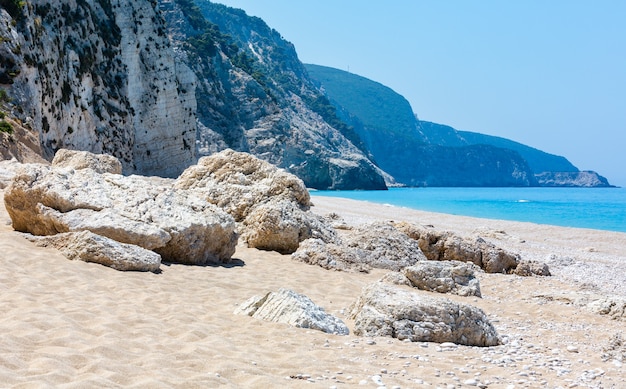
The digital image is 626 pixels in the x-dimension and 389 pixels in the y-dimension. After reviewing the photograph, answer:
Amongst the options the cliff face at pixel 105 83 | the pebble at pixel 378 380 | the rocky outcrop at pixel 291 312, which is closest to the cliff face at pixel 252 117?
the cliff face at pixel 105 83

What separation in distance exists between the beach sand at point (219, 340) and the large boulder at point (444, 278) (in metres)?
0.26

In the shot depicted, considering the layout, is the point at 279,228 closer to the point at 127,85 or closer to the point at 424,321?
the point at 424,321

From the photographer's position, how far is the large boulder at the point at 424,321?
5625mm

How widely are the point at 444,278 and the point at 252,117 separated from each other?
81.4 meters

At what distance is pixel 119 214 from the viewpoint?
8.42 metres

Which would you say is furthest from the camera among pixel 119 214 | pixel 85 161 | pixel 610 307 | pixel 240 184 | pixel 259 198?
pixel 85 161

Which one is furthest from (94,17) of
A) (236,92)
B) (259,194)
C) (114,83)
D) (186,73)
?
(236,92)

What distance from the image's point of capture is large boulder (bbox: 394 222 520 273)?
38.5 feet

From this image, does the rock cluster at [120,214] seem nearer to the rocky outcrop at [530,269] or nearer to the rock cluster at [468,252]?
the rock cluster at [468,252]

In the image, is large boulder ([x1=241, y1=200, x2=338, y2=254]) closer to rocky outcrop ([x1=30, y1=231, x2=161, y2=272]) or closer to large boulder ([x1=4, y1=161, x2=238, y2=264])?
large boulder ([x1=4, y1=161, x2=238, y2=264])

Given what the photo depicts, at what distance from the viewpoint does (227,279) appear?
25.9 feet

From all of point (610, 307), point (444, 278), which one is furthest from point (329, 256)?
point (610, 307)

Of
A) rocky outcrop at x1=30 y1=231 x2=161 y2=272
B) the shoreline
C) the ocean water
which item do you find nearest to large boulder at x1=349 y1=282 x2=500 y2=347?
rocky outcrop at x1=30 y1=231 x2=161 y2=272

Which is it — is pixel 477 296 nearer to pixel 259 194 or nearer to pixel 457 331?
pixel 457 331
